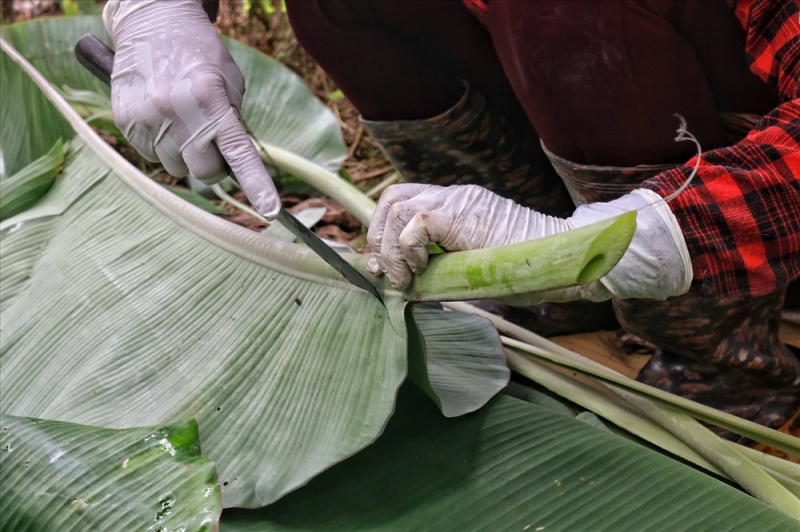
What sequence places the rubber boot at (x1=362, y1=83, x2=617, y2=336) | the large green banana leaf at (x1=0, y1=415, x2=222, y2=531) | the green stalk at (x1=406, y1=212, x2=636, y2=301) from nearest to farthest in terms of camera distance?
the green stalk at (x1=406, y1=212, x2=636, y2=301) → the large green banana leaf at (x1=0, y1=415, x2=222, y2=531) → the rubber boot at (x1=362, y1=83, x2=617, y2=336)

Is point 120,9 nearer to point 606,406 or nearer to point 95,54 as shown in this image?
point 95,54

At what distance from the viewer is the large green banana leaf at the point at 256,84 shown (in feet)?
5.26

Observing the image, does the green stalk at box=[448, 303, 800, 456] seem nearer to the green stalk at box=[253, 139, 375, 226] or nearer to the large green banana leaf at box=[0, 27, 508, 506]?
the large green banana leaf at box=[0, 27, 508, 506]

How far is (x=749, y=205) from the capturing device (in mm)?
680

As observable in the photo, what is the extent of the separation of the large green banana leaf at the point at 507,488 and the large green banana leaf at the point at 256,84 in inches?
35.6

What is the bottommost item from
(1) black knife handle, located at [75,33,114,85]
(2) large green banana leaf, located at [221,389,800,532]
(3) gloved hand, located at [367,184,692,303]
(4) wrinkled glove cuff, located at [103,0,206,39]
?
(2) large green banana leaf, located at [221,389,800,532]

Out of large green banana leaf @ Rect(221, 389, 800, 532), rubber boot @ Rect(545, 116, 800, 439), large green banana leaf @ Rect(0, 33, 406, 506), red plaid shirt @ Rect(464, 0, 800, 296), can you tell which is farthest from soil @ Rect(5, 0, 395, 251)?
red plaid shirt @ Rect(464, 0, 800, 296)

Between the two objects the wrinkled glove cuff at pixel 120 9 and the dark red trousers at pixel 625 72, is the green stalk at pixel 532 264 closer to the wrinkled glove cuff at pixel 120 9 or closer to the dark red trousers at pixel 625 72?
the dark red trousers at pixel 625 72

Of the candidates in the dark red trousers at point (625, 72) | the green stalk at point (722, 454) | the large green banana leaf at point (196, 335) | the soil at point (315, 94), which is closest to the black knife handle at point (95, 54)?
the large green banana leaf at point (196, 335)

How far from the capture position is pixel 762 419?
1.10 m

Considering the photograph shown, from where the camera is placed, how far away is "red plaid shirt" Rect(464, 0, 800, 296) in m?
0.68

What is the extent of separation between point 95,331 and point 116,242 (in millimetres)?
168

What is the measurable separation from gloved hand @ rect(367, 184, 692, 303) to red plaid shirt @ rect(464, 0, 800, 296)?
2 centimetres

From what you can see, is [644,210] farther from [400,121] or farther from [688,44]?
[400,121]
